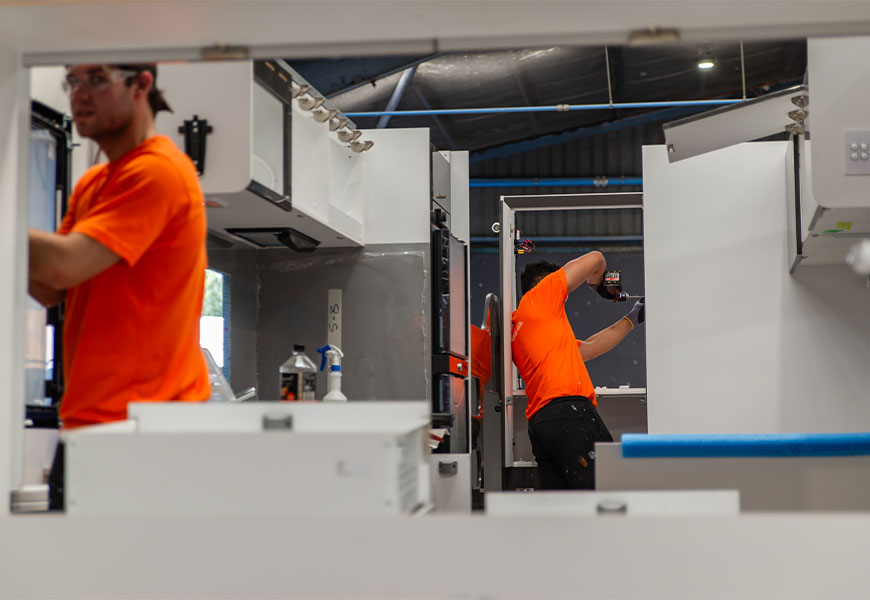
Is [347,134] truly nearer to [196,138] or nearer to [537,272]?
[537,272]

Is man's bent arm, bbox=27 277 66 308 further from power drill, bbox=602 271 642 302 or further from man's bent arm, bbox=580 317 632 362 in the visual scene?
man's bent arm, bbox=580 317 632 362

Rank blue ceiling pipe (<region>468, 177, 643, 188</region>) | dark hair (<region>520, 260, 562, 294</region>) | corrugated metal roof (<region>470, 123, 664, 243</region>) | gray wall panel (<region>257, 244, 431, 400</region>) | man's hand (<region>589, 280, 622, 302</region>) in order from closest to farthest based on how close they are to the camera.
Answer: gray wall panel (<region>257, 244, 431, 400</region>), man's hand (<region>589, 280, 622, 302</region>), dark hair (<region>520, 260, 562, 294</region>), blue ceiling pipe (<region>468, 177, 643, 188</region>), corrugated metal roof (<region>470, 123, 664, 243</region>)

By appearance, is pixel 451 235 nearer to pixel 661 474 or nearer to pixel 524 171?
pixel 661 474

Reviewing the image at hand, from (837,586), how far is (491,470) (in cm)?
403

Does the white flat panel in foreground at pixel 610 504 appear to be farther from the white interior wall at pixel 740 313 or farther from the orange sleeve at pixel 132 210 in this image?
the white interior wall at pixel 740 313

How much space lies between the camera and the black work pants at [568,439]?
454 cm

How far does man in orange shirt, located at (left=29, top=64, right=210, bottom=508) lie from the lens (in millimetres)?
1849

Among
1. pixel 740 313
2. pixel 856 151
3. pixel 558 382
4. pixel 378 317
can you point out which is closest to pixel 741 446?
pixel 856 151

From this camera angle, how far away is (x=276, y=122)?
310cm

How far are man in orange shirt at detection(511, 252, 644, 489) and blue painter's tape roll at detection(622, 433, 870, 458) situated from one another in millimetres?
1615

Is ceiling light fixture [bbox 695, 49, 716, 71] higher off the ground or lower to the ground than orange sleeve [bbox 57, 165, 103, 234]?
higher

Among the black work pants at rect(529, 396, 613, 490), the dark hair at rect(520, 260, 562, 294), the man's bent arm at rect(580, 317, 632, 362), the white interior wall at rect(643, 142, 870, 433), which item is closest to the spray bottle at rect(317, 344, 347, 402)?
the black work pants at rect(529, 396, 613, 490)

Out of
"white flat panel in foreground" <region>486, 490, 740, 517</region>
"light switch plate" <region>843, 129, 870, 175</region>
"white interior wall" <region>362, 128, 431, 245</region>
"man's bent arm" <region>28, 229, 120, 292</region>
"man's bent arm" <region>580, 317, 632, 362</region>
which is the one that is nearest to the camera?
"white flat panel in foreground" <region>486, 490, 740, 517</region>

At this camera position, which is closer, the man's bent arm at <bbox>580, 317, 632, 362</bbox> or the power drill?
the power drill
